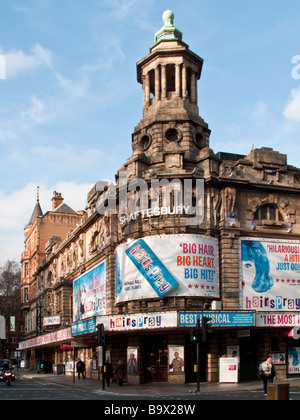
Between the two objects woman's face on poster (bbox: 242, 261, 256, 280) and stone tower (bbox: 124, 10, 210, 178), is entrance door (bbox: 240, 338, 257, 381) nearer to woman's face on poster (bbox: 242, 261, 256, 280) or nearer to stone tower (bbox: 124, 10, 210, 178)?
woman's face on poster (bbox: 242, 261, 256, 280)

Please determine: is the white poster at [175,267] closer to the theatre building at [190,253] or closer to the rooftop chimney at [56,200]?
the theatre building at [190,253]

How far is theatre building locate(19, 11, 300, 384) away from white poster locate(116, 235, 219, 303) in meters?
0.07

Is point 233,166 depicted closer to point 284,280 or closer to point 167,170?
point 167,170

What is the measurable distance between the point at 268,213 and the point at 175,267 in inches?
334

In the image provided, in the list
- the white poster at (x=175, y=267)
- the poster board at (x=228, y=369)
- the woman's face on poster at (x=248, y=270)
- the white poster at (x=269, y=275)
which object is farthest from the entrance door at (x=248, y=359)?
the woman's face on poster at (x=248, y=270)

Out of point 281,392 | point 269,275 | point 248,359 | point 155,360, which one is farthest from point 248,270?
point 281,392

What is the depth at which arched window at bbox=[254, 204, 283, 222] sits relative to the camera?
3891cm

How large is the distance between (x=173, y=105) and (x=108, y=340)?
18581mm

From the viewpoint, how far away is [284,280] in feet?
124

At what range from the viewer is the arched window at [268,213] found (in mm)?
38906

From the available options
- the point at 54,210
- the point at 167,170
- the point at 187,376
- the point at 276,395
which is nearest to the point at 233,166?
the point at 167,170

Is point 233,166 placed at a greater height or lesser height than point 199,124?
lesser

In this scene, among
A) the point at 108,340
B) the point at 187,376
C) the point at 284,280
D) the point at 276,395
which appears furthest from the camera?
the point at 108,340

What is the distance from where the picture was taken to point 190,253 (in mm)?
35625
